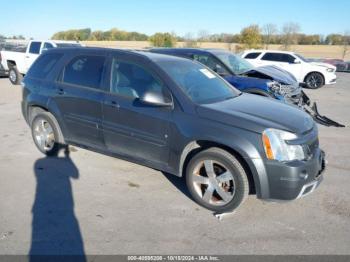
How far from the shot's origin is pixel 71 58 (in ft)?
16.4

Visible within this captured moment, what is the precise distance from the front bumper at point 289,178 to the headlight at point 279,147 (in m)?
0.06

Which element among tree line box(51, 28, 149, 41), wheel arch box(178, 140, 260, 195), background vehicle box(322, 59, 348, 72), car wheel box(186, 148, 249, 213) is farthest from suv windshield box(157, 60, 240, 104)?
tree line box(51, 28, 149, 41)

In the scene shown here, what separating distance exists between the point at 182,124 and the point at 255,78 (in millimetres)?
4558

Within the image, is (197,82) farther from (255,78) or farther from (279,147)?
(255,78)

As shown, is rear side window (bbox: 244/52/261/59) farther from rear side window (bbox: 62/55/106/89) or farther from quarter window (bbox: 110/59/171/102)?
quarter window (bbox: 110/59/171/102)

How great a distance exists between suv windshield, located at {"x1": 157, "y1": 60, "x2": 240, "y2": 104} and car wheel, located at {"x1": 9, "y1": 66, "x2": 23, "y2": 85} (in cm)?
1209

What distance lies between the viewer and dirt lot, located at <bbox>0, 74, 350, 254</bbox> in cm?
317

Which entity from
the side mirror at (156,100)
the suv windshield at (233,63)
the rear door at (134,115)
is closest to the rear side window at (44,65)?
the rear door at (134,115)

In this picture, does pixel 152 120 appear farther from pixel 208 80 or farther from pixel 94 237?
pixel 94 237

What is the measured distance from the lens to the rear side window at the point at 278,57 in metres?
16.0

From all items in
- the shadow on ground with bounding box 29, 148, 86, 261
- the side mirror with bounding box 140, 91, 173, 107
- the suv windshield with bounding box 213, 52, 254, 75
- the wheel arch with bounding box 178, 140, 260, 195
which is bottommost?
the shadow on ground with bounding box 29, 148, 86, 261

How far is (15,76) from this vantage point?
1477 centimetres

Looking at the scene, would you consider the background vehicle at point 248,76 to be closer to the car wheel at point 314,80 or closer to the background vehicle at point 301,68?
the background vehicle at point 301,68

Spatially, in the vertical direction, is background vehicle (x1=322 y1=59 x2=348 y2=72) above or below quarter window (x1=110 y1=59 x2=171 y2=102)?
above
